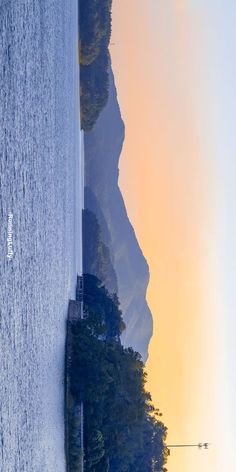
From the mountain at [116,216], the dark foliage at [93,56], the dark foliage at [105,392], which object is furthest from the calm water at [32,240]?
the mountain at [116,216]

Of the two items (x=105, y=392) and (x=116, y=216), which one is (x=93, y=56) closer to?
(x=105, y=392)

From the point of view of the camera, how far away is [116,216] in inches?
4528

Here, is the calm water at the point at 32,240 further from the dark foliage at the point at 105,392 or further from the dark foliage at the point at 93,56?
the dark foliage at the point at 93,56

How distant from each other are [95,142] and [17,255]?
71193 mm

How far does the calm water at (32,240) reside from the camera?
21.7 metres

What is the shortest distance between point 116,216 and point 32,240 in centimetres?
8795

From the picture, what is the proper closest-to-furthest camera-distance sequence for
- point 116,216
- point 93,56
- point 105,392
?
point 105,392, point 93,56, point 116,216

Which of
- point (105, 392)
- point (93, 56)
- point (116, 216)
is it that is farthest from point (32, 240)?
point (116, 216)

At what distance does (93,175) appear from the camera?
91.2m

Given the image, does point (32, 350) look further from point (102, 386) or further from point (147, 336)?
point (147, 336)

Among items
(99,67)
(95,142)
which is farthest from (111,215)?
(99,67)

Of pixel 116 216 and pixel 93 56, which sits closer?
pixel 93 56

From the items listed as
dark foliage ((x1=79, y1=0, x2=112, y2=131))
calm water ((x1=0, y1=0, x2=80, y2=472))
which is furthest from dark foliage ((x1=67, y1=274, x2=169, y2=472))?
dark foliage ((x1=79, y1=0, x2=112, y2=131))

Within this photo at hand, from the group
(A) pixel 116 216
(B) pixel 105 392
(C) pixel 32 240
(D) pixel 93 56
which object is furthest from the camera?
(A) pixel 116 216
